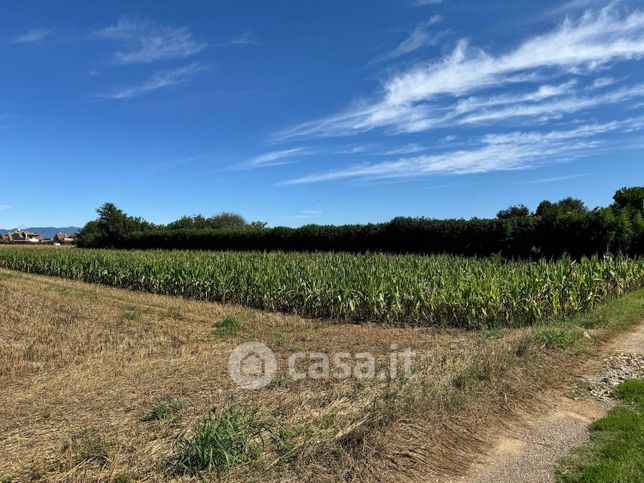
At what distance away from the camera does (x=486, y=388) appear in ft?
17.7

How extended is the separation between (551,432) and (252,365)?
164 inches

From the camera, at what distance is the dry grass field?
3.70 m

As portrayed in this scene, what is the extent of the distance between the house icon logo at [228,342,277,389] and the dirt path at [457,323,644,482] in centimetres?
283

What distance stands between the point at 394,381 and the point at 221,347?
13.7ft

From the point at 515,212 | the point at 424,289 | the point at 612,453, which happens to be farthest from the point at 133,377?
the point at 515,212

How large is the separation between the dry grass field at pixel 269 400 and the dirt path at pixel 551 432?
0.64 feet

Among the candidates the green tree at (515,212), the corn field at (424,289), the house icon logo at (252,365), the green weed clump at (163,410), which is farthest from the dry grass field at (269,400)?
the green tree at (515,212)

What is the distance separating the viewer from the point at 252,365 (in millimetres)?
7117

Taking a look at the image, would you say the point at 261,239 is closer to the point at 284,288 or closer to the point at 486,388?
the point at 284,288

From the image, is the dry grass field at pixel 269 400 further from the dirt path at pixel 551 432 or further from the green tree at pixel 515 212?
the green tree at pixel 515 212

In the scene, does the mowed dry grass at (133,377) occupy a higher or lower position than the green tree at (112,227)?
lower

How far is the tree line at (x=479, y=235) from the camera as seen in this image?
2081 centimetres

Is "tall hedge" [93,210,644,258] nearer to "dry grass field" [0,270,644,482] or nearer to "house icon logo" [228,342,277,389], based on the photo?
"dry grass field" [0,270,644,482]

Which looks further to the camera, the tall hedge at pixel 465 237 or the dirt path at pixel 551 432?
the tall hedge at pixel 465 237
